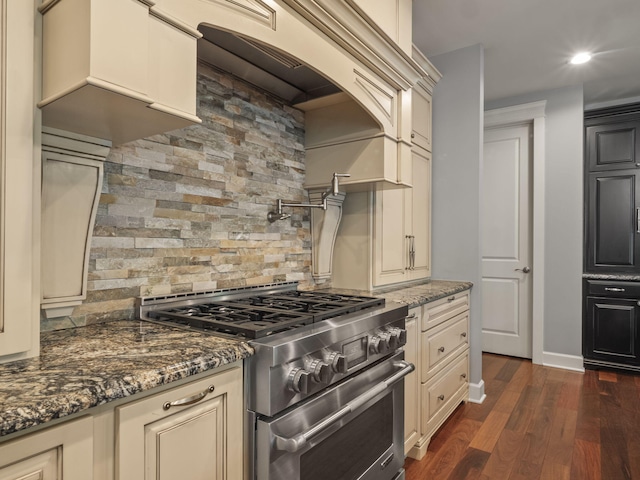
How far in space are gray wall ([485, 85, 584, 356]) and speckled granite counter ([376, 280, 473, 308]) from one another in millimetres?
1482

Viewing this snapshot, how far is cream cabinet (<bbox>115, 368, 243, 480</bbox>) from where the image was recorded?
32.7 inches

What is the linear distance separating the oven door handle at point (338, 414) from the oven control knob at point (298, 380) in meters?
0.13

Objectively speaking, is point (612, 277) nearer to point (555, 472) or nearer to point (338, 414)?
point (555, 472)

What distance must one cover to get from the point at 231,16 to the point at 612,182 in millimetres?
3939

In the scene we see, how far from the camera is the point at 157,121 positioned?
107 centimetres

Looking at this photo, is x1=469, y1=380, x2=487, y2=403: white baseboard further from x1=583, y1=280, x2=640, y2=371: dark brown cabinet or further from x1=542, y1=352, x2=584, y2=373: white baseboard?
x1=583, y1=280, x2=640, y2=371: dark brown cabinet

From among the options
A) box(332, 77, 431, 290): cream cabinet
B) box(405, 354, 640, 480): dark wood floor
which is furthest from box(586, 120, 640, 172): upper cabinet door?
box(332, 77, 431, 290): cream cabinet

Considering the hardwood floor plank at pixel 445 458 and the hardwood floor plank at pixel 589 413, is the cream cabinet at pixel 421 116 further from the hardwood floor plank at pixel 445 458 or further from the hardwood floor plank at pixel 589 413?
the hardwood floor plank at pixel 589 413

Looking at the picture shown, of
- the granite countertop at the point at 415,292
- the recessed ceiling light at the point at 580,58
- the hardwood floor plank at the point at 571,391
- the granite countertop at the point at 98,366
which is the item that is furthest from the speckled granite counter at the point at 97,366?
the recessed ceiling light at the point at 580,58

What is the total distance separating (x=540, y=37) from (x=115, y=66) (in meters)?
3.02

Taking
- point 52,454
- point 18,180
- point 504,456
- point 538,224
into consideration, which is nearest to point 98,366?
point 52,454

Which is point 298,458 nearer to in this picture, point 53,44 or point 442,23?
point 53,44

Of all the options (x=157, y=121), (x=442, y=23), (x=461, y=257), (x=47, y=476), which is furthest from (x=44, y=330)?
(x=442, y=23)

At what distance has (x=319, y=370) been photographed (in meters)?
1.18
